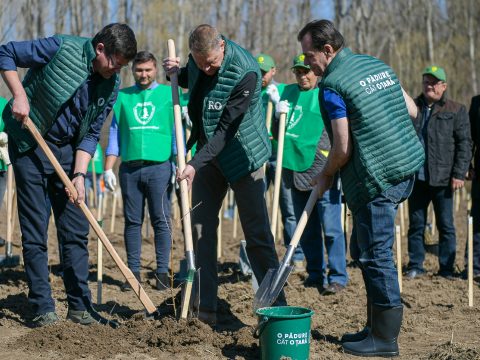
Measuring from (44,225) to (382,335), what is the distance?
2.43m

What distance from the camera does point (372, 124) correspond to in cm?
460

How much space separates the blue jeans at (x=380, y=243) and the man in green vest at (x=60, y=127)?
1856mm

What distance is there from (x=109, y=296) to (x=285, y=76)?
1408 centimetres

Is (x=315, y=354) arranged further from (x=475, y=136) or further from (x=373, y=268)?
(x=475, y=136)

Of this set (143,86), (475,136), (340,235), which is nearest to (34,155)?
(143,86)

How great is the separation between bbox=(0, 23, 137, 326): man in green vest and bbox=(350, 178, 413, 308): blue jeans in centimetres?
186

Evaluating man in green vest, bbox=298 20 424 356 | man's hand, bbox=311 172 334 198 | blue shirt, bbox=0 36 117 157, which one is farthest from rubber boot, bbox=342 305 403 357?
blue shirt, bbox=0 36 117 157

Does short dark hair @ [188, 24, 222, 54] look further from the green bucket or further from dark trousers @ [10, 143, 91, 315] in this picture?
the green bucket

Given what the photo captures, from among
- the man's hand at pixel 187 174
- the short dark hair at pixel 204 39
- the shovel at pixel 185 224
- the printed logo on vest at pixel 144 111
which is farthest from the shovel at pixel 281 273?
the printed logo on vest at pixel 144 111

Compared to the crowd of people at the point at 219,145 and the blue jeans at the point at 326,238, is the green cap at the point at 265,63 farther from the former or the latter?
the blue jeans at the point at 326,238

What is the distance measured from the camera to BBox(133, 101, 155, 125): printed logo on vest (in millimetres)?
7215

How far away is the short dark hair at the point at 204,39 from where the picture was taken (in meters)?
4.90

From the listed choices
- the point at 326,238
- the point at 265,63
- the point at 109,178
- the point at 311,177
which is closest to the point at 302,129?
the point at 311,177

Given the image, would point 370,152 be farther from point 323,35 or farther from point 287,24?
point 287,24
